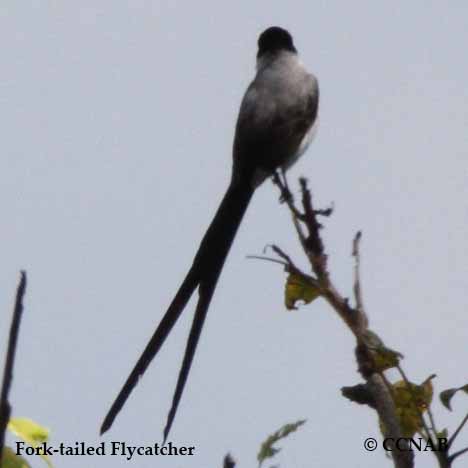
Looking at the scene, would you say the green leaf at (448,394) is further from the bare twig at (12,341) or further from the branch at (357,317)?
the bare twig at (12,341)

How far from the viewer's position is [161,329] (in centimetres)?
318

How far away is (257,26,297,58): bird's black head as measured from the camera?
16.9 feet

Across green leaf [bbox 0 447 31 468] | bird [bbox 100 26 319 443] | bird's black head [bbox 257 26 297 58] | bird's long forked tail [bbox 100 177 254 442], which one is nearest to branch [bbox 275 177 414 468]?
green leaf [bbox 0 447 31 468]

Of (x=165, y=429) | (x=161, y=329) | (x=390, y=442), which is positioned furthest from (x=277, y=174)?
(x=390, y=442)

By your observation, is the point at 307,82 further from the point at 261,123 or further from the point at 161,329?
the point at 161,329

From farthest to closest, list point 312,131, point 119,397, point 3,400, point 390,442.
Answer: point 312,131
point 119,397
point 390,442
point 3,400

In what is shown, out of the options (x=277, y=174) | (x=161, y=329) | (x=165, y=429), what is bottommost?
(x=165, y=429)

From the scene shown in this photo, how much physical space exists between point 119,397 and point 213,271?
1276 millimetres

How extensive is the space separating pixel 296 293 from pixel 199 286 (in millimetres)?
1734

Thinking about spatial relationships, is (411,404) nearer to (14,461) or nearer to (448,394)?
(448,394)

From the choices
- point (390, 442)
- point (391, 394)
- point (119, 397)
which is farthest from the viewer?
point (119, 397)

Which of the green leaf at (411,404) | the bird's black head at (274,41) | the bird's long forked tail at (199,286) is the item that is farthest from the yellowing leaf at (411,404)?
the bird's black head at (274,41)

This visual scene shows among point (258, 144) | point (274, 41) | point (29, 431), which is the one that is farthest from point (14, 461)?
point (274, 41)

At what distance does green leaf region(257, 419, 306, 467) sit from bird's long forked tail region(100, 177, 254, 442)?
0.78 meters
